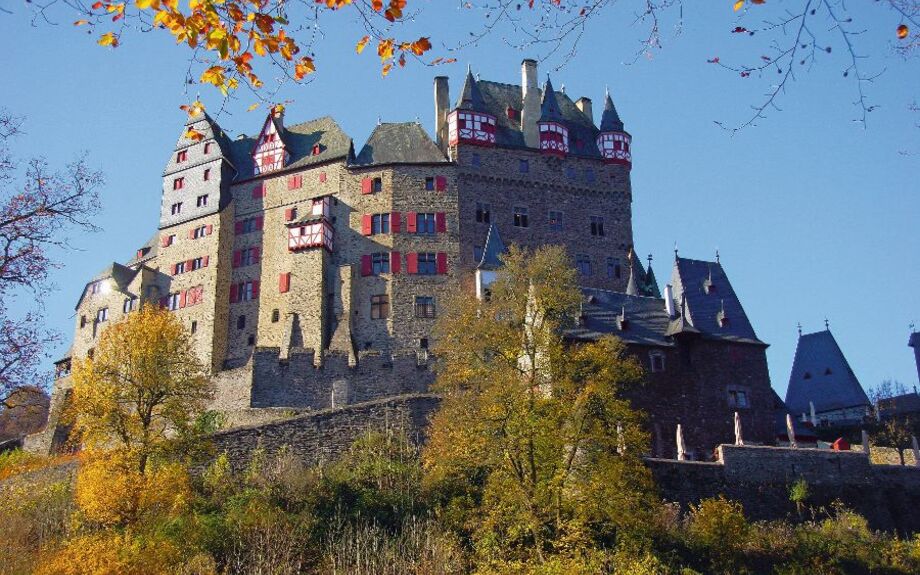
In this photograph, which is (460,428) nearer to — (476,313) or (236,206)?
(476,313)

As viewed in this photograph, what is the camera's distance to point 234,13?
959 centimetres

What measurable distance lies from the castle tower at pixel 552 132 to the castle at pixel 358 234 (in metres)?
0.07

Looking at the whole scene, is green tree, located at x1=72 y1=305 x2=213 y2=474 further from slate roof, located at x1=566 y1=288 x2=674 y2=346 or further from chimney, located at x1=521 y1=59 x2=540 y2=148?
chimney, located at x1=521 y1=59 x2=540 y2=148

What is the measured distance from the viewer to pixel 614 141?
54.7 metres

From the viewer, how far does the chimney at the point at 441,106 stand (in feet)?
178

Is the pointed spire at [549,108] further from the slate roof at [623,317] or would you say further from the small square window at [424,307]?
the slate roof at [623,317]

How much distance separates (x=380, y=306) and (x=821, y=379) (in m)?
21.2

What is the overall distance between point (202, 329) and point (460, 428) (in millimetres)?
23751

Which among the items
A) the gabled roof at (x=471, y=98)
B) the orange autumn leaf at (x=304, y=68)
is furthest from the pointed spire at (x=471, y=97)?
the orange autumn leaf at (x=304, y=68)

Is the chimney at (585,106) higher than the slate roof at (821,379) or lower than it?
higher

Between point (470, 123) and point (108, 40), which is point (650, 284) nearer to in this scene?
point (470, 123)

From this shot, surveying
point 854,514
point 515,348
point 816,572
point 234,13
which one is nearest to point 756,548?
point 816,572

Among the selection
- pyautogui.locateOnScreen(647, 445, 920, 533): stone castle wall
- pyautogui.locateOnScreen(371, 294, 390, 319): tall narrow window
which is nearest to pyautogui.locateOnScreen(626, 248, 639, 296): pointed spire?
pyautogui.locateOnScreen(371, 294, 390, 319): tall narrow window

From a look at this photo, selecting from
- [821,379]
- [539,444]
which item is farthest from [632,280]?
[539,444]
